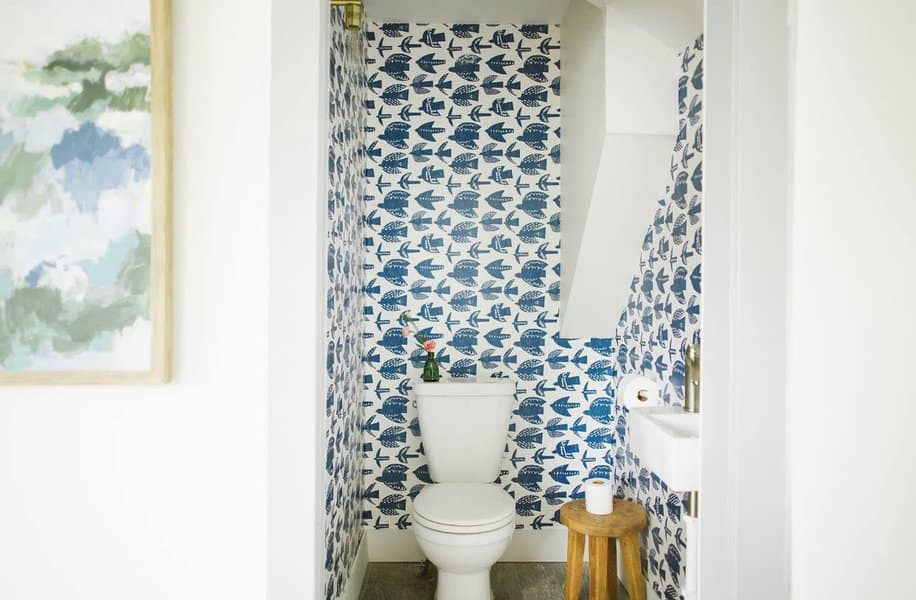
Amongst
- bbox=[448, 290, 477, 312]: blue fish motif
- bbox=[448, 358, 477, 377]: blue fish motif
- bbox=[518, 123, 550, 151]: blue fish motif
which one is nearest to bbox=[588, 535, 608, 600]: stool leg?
bbox=[448, 358, 477, 377]: blue fish motif

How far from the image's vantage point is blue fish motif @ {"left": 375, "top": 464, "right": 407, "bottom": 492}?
282 centimetres

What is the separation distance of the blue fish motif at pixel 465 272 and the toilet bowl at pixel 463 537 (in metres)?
1.01

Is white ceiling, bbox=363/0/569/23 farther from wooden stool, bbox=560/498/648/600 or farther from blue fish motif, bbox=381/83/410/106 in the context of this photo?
wooden stool, bbox=560/498/648/600

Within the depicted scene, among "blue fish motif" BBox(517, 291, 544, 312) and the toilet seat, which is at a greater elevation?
"blue fish motif" BBox(517, 291, 544, 312)

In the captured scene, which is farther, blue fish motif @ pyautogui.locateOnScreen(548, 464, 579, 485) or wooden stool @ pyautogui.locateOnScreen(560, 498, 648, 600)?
blue fish motif @ pyautogui.locateOnScreen(548, 464, 579, 485)

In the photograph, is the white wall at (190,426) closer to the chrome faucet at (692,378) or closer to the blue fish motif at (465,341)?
the chrome faucet at (692,378)

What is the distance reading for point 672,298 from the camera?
2.14 metres

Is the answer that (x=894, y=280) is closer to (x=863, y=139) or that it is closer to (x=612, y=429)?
(x=863, y=139)

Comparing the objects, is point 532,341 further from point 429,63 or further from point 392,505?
point 429,63

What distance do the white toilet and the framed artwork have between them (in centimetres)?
137

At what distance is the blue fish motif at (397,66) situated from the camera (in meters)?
2.82

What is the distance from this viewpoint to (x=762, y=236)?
119cm

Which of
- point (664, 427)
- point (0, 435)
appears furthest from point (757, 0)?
point (0, 435)

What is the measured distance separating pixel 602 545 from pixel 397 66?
7.50ft
